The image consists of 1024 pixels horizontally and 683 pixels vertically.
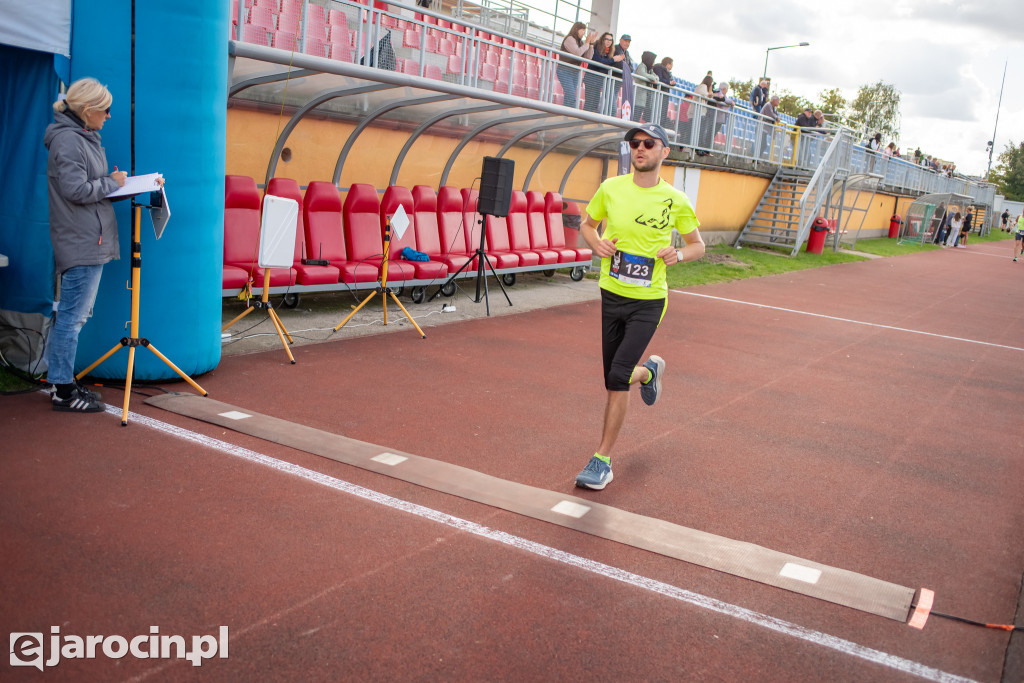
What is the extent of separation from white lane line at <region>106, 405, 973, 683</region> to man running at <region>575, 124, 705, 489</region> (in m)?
0.99

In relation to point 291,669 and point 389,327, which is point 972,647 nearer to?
point 291,669

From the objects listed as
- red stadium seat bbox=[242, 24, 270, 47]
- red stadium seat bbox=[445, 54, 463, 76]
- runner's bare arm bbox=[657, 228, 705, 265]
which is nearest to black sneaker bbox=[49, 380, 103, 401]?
runner's bare arm bbox=[657, 228, 705, 265]

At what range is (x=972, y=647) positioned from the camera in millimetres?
3688

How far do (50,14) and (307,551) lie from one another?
4.41m

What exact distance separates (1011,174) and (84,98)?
310 feet

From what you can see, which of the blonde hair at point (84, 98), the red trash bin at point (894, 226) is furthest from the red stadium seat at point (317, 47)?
the red trash bin at point (894, 226)

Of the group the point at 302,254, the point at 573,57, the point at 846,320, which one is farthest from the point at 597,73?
the point at 302,254

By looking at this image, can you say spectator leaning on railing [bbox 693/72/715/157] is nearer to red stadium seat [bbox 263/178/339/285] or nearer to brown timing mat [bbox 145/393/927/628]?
red stadium seat [bbox 263/178/339/285]

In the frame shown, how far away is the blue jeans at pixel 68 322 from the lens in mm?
5660

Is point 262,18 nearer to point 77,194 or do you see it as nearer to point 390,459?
point 77,194

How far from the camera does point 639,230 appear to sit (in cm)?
504

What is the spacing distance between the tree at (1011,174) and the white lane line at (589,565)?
299ft

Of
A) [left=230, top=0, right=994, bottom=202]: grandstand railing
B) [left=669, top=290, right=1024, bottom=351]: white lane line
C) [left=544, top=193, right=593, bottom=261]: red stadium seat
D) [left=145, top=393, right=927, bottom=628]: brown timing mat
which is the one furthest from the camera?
[left=544, top=193, right=593, bottom=261]: red stadium seat

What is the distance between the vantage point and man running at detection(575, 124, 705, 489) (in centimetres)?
502
